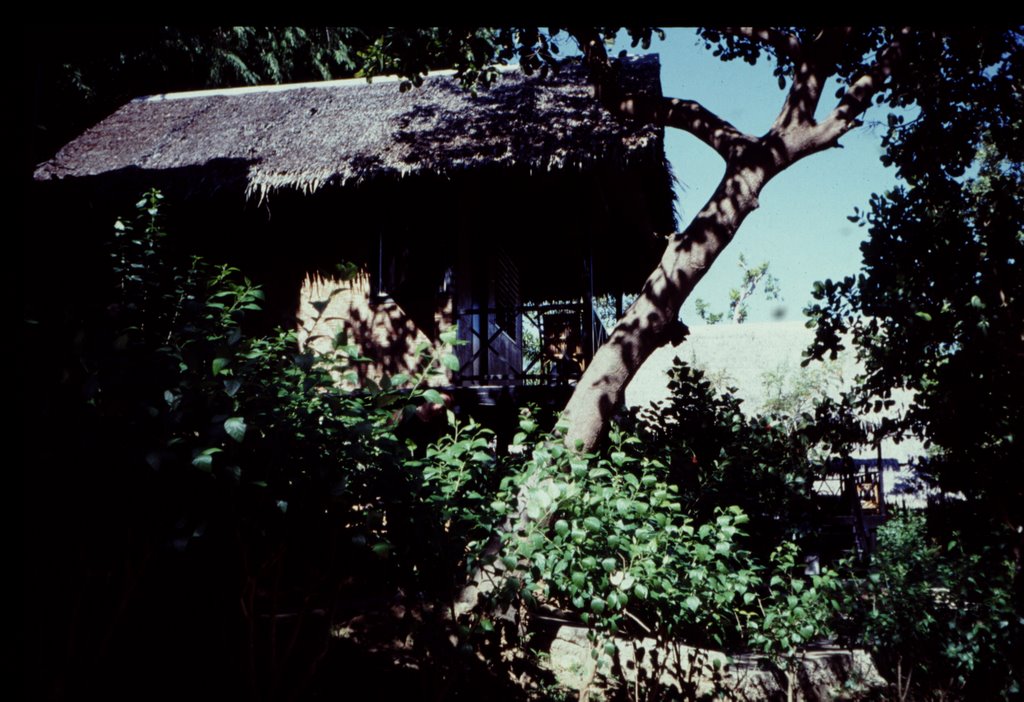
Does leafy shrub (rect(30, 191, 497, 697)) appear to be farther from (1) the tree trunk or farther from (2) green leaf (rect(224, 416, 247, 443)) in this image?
Result: (1) the tree trunk

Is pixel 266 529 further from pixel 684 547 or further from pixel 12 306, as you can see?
pixel 684 547

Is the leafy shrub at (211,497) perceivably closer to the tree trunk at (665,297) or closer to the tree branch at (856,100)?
the tree trunk at (665,297)

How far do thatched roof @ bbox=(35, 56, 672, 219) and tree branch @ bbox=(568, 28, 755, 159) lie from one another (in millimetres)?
467

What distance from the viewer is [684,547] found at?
3773mm

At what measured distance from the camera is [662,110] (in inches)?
272

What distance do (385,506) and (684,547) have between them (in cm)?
216

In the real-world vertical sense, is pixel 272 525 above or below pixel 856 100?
below

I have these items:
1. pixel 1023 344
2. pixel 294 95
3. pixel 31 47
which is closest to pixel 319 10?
pixel 31 47

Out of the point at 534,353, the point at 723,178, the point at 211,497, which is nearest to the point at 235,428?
the point at 211,497

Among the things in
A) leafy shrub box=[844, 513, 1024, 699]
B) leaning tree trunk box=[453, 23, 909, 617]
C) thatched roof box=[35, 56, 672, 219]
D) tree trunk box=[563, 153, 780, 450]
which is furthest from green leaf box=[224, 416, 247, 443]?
thatched roof box=[35, 56, 672, 219]

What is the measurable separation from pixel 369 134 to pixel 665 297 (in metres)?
5.44

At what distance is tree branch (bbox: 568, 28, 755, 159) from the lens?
21.6 feet

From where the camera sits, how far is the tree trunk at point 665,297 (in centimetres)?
562

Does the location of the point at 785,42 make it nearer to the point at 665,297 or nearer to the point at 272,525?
the point at 665,297
